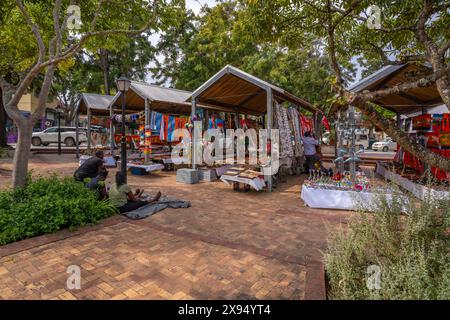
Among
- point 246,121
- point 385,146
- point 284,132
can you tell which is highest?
point 246,121

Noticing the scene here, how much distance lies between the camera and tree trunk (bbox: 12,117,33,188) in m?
5.70

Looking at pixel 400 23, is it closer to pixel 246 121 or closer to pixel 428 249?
pixel 428 249

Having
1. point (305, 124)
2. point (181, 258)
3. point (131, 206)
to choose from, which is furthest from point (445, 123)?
→ point (131, 206)

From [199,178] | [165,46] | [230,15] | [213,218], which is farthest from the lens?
[165,46]

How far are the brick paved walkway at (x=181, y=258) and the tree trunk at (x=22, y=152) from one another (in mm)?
1968

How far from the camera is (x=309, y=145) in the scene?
38.0 ft

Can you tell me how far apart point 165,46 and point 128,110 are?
12948 mm

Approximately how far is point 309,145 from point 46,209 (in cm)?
967

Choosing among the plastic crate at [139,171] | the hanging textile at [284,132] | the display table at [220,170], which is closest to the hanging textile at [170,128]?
the plastic crate at [139,171]

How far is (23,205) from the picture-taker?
504cm

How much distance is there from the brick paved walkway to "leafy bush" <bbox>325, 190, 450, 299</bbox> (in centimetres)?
38

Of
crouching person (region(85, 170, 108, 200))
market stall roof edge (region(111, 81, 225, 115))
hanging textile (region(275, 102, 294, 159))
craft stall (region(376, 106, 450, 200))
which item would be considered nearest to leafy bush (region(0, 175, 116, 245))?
crouching person (region(85, 170, 108, 200))

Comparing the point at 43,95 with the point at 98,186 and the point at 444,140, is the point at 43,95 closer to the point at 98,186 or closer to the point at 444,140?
the point at 98,186
